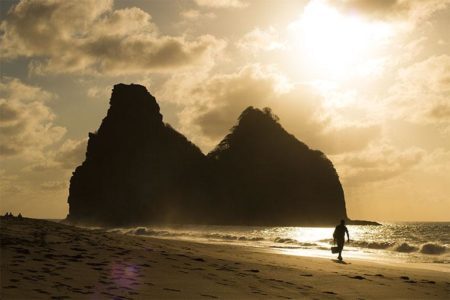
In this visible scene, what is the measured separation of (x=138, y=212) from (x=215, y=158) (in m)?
34.5

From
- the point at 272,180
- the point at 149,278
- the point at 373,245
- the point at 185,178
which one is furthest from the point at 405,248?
the point at 272,180

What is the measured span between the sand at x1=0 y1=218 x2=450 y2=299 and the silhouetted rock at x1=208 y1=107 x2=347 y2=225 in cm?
14587

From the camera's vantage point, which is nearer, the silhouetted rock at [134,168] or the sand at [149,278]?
the sand at [149,278]

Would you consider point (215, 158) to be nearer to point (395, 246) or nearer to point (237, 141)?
point (237, 141)

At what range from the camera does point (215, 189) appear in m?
166

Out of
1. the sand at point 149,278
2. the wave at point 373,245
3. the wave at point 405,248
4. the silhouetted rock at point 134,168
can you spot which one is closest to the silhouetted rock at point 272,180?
the silhouetted rock at point 134,168

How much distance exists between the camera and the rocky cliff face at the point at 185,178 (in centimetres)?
16125

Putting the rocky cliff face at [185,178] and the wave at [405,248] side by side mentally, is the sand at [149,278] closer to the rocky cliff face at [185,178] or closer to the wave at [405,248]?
the wave at [405,248]

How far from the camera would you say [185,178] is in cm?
16612

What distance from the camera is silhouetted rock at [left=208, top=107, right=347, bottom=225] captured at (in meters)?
164

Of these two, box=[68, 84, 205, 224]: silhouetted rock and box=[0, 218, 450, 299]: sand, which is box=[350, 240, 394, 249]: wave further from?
box=[68, 84, 205, 224]: silhouetted rock

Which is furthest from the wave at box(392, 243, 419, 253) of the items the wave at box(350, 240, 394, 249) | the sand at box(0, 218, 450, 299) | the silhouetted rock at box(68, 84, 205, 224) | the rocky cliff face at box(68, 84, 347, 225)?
the silhouetted rock at box(68, 84, 205, 224)

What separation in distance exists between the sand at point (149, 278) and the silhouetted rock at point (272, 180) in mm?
145870

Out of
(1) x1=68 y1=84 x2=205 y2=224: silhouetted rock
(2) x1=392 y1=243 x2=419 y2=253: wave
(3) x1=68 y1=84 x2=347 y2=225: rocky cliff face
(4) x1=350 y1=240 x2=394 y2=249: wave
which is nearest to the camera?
(2) x1=392 y1=243 x2=419 y2=253: wave
